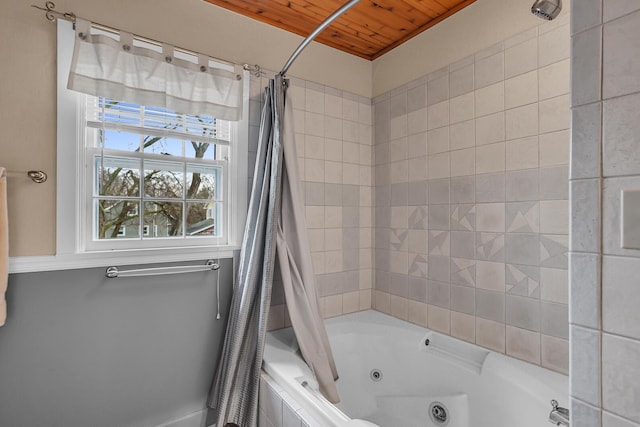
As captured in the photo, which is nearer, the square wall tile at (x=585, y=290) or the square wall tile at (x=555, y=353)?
the square wall tile at (x=585, y=290)

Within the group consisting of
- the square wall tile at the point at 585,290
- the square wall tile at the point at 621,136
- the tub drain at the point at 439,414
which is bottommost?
the tub drain at the point at 439,414

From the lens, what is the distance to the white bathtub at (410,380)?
138cm

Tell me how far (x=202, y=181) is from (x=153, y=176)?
0.26 meters

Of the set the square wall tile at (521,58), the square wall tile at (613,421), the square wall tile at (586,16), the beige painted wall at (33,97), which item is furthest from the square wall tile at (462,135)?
the beige painted wall at (33,97)

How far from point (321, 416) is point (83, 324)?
119 cm

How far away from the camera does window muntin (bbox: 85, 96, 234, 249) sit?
5.21ft

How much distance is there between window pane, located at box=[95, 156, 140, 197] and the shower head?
75.0 inches

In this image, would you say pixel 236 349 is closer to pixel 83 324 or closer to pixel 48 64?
pixel 83 324

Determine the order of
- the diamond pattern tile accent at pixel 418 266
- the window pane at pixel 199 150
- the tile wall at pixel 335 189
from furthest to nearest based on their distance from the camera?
the tile wall at pixel 335 189
the diamond pattern tile accent at pixel 418 266
the window pane at pixel 199 150

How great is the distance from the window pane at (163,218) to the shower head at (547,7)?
73.1 inches

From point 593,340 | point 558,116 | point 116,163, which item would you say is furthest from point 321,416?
point 558,116

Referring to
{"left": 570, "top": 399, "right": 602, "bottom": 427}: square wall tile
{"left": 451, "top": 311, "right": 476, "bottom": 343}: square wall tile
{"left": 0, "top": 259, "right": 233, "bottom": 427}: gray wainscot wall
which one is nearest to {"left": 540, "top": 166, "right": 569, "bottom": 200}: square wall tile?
{"left": 451, "top": 311, "right": 476, "bottom": 343}: square wall tile

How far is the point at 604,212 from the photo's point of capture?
1.83 feet

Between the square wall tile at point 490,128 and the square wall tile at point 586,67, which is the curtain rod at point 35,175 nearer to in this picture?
the square wall tile at point 586,67
